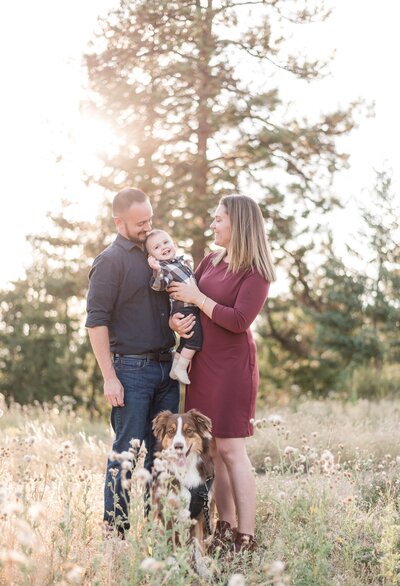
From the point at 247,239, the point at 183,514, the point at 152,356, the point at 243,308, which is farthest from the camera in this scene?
the point at 152,356

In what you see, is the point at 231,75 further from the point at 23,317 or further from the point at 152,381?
the point at 23,317

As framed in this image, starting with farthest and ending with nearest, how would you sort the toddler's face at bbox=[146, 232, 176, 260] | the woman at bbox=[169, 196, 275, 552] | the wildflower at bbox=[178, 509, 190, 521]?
the toddler's face at bbox=[146, 232, 176, 260] < the woman at bbox=[169, 196, 275, 552] < the wildflower at bbox=[178, 509, 190, 521]

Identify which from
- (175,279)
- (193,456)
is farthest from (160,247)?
(193,456)

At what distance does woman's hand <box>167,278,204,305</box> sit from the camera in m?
5.14

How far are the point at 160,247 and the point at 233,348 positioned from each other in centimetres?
92

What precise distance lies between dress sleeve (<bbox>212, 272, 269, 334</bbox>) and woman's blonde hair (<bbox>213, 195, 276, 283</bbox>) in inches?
3.7

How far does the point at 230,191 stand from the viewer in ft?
44.0

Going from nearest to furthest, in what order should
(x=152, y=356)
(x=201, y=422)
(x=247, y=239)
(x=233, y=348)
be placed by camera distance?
1. (x=201, y=422)
2. (x=247, y=239)
3. (x=233, y=348)
4. (x=152, y=356)

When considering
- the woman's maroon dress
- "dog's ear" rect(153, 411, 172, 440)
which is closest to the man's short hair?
the woman's maroon dress

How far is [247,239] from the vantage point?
512cm

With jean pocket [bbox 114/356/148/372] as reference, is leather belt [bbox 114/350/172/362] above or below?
above

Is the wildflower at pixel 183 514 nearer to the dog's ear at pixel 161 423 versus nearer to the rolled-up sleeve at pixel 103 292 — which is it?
the dog's ear at pixel 161 423

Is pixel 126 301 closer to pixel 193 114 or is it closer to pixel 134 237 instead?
pixel 134 237

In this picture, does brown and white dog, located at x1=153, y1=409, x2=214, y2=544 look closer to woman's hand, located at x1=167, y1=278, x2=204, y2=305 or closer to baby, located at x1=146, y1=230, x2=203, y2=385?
baby, located at x1=146, y1=230, x2=203, y2=385
